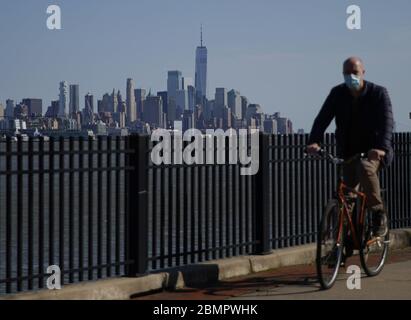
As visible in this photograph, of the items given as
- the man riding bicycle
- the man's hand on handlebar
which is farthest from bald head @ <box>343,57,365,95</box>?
the man's hand on handlebar

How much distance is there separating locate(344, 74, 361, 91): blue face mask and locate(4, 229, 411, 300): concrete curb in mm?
2210

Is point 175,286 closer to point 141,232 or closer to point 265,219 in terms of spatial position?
point 141,232

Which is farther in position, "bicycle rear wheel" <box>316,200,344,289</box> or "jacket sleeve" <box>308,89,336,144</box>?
"jacket sleeve" <box>308,89,336,144</box>

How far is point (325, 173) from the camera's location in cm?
1085

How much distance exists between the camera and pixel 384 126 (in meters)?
8.15

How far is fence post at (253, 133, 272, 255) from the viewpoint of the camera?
9.62 metres

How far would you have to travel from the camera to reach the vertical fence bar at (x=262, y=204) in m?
9.62

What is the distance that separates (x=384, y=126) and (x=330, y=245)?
1.22m

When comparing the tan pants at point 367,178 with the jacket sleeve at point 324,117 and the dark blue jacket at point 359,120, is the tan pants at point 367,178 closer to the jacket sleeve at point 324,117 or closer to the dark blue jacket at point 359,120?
the dark blue jacket at point 359,120

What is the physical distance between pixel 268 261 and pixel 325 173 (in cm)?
182

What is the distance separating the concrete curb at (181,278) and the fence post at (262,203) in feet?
0.50

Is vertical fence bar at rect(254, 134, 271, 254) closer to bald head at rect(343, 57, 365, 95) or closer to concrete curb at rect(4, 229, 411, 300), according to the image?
concrete curb at rect(4, 229, 411, 300)
